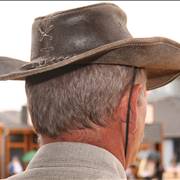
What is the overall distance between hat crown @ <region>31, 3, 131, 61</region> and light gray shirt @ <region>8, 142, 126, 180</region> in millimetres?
185

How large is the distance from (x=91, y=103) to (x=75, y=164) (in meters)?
0.12

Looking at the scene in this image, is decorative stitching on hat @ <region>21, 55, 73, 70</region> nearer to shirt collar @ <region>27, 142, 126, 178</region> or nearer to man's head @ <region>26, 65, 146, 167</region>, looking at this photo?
man's head @ <region>26, 65, 146, 167</region>

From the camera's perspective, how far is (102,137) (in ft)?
2.83

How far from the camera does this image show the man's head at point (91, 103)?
87 cm

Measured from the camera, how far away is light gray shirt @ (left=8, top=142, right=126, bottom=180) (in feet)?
2.71

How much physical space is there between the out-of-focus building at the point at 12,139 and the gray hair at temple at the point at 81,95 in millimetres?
7062

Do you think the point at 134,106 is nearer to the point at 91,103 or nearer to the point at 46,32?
the point at 91,103

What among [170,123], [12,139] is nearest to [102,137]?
[12,139]

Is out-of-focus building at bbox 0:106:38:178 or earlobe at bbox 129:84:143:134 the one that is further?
out-of-focus building at bbox 0:106:38:178

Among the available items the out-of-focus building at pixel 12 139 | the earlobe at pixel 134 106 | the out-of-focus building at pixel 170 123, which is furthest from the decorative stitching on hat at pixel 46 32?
the out-of-focus building at pixel 170 123

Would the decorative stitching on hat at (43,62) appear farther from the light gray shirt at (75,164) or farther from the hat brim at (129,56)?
the light gray shirt at (75,164)

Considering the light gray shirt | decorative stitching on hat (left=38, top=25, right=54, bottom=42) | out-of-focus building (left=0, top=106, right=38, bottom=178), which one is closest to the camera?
the light gray shirt

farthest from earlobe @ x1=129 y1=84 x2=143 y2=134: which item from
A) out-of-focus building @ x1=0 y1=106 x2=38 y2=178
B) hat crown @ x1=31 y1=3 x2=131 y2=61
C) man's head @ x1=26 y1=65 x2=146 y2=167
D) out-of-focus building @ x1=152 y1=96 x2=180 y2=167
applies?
out-of-focus building @ x1=152 y1=96 x2=180 y2=167

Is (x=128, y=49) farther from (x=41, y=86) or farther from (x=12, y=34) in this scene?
(x=12, y=34)
